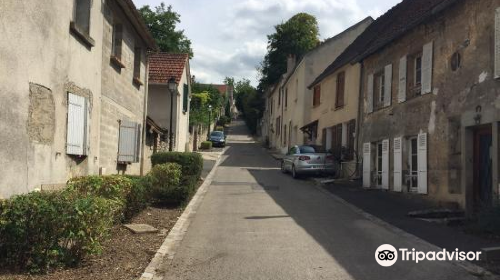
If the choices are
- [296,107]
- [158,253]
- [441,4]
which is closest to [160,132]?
[441,4]

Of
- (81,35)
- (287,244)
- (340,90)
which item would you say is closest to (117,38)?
(81,35)

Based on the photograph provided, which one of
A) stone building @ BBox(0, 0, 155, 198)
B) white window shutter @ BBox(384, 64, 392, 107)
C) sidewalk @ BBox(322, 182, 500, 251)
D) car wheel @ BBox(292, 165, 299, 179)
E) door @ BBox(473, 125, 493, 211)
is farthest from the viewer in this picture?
car wheel @ BBox(292, 165, 299, 179)

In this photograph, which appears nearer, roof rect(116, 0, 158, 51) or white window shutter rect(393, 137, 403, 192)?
roof rect(116, 0, 158, 51)

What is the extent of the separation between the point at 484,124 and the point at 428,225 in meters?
2.41

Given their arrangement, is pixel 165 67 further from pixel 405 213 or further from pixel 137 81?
pixel 405 213

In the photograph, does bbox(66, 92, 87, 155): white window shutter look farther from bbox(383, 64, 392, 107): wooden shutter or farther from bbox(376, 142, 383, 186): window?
bbox(376, 142, 383, 186): window

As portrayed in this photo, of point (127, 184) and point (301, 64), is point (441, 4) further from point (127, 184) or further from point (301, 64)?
point (301, 64)

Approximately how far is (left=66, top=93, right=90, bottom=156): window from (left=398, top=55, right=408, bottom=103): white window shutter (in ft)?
29.2

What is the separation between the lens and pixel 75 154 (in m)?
9.68

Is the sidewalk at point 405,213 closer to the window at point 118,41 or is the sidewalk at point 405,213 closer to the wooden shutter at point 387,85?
the wooden shutter at point 387,85

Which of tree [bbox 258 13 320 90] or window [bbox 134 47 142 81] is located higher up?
tree [bbox 258 13 320 90]

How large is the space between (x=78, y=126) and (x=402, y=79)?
9335 millimetres

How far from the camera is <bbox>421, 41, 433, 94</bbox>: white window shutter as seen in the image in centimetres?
1307

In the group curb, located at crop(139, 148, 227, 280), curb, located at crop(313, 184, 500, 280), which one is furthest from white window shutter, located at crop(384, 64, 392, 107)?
curb, located at crop(139, 148, 227, 280)
